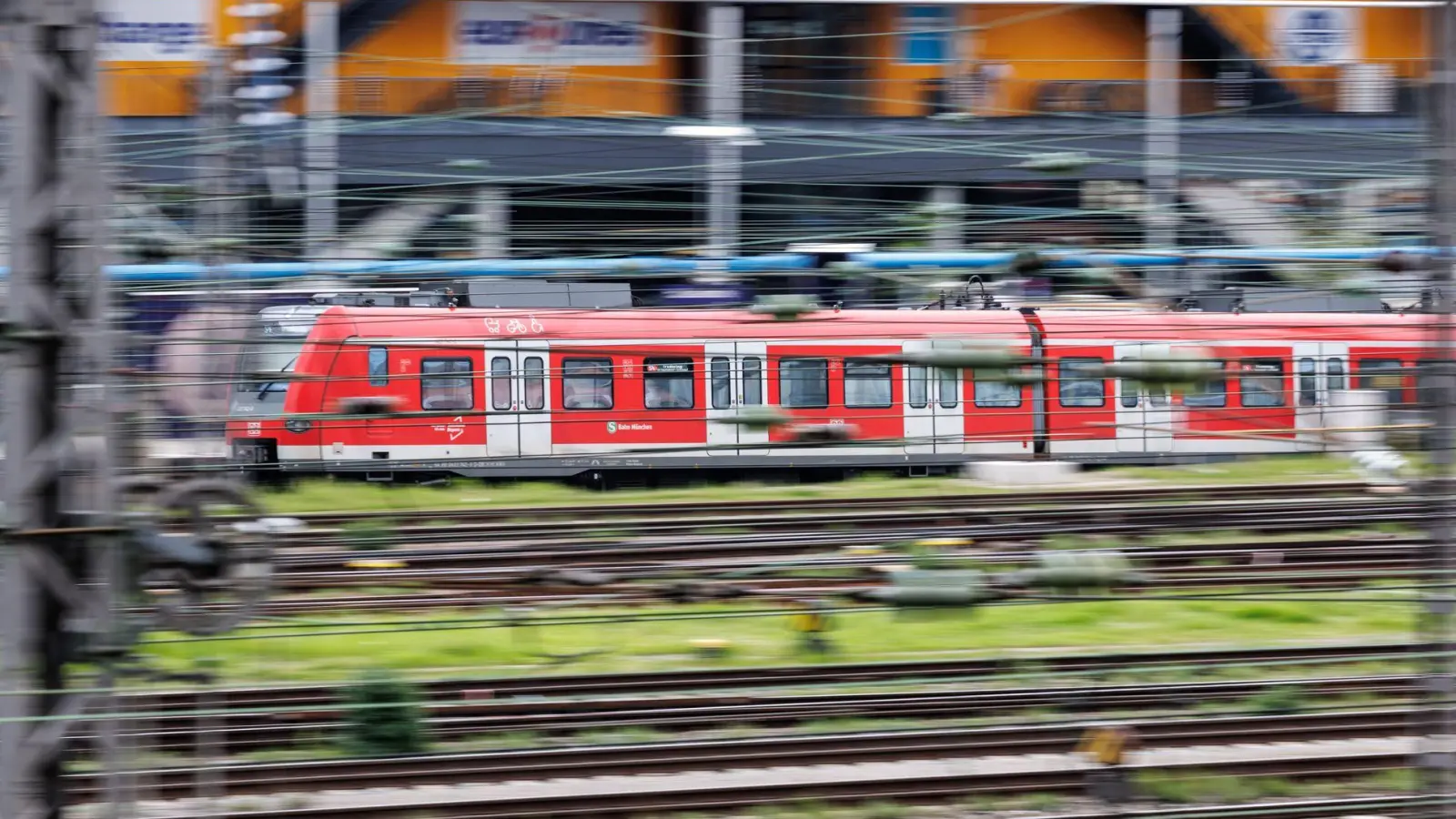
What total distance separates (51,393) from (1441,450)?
9.85 ft

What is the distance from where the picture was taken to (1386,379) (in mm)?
7734

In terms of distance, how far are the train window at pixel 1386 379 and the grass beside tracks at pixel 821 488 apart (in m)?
0.84

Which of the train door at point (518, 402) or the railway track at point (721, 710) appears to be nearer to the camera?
the railway track at point (721, 710)

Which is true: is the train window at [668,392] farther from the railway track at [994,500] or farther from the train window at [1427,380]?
the train window at [1427,380]

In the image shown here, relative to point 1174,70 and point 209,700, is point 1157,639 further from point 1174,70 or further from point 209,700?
point 1174,70

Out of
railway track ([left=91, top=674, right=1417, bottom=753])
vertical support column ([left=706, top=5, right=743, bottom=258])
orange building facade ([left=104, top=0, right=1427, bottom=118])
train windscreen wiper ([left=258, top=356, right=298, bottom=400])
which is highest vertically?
orange building facade ([left=104, top=0, right=1427, bottom=118])

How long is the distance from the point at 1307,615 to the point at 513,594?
4.91m

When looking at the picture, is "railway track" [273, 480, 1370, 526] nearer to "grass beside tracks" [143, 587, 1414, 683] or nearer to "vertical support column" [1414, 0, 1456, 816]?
"grass beside tracks" [143, 587, 1414, 683]

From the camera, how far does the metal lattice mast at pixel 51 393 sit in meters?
2.79

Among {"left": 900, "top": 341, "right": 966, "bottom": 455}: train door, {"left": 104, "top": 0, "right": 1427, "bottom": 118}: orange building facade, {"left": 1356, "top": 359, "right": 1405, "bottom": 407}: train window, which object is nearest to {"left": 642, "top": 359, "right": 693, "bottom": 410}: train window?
{"left": 900, "top": 341, "right": 966, "bottom": 455}: train door

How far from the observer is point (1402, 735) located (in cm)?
588

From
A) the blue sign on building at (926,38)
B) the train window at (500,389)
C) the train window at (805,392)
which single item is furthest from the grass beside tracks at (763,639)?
the blue sign on building at (926,38)

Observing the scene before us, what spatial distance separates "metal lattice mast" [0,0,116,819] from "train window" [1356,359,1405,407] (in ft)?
9.17

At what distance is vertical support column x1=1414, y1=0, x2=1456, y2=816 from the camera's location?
2.77m
